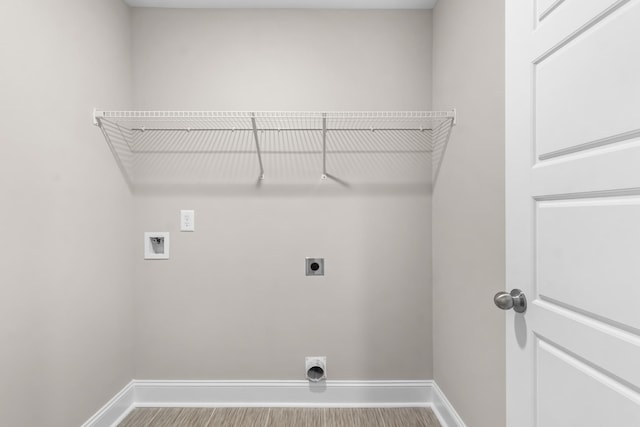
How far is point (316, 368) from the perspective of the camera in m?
2.11

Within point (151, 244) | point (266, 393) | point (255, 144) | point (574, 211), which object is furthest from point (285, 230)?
point (574, 211)

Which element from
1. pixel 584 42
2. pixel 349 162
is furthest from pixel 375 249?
pixel 584 42

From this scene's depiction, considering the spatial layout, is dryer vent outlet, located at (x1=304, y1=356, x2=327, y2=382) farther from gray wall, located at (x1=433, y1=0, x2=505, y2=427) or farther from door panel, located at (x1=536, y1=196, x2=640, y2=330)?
door panel, located at (x1=536, y1=196, x2=640, y2=330)

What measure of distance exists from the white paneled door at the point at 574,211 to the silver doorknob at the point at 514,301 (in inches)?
0.8

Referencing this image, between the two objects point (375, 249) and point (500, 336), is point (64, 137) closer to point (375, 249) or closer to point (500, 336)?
point (375, 249)

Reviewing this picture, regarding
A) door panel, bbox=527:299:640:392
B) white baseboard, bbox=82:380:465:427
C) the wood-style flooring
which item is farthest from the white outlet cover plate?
door panel, bbox=527:299:640:392

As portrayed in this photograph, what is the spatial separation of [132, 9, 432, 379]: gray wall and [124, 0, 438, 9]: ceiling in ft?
0.12

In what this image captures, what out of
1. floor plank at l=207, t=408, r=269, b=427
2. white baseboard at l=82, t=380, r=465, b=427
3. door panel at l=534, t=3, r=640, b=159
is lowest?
floor plank at l=207, t=408, r=269, b=427

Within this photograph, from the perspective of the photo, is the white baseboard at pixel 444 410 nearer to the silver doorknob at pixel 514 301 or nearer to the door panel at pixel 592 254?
the silver doorknob at pixel 514 301

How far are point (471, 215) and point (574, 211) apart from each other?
0.77m

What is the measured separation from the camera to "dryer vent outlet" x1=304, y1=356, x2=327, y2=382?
207 centimetres

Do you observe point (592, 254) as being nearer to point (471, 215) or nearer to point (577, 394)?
point (577, 394)

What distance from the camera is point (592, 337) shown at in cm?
75

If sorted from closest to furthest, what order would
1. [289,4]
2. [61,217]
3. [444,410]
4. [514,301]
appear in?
[514,301], [61,217], [444,410], [289,4]
